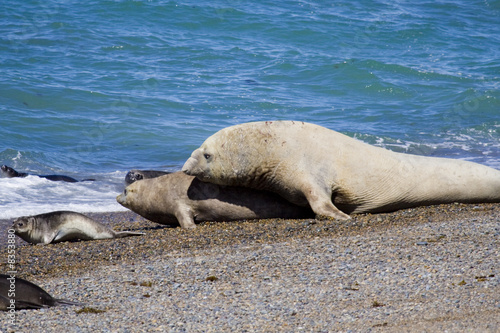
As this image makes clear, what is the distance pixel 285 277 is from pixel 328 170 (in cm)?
285

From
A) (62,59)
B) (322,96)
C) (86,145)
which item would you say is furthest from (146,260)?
(62,59)

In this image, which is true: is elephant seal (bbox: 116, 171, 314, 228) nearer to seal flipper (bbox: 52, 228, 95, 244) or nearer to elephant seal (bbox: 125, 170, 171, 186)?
seal flipper (bbox: 52, 228, 95, 244)

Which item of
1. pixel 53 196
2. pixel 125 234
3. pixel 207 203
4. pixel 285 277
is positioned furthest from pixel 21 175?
pixel 285 277

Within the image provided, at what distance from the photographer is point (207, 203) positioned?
9172mm

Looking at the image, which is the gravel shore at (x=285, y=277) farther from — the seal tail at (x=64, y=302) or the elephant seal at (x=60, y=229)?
the elephant seal at (x=60, y=229)

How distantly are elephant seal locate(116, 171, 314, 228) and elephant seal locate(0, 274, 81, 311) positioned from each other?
3.30m

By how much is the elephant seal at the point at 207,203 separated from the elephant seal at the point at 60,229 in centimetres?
70

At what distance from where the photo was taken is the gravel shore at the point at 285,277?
5.12m

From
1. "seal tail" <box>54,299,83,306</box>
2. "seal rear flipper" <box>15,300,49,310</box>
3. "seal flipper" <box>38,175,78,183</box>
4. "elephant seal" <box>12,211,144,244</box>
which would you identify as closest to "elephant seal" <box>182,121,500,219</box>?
"elephant seal" <box>12,211,144,244</box>

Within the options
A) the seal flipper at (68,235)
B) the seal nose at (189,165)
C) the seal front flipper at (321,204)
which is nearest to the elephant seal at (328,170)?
the seal nose at (189,165)

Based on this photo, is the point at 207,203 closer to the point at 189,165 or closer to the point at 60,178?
the point at 189,165

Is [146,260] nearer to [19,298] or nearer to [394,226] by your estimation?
[19,298]

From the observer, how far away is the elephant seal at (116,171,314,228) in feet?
29.9

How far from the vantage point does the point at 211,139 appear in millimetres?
9148
